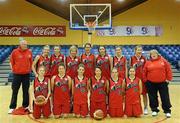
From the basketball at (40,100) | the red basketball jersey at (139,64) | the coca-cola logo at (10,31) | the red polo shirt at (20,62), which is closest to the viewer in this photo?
the basketball at (40,100)

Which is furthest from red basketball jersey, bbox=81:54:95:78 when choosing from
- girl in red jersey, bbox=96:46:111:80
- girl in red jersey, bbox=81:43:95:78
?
girl in red jersey, bbox=96:46:111:80

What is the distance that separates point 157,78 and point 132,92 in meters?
0.57

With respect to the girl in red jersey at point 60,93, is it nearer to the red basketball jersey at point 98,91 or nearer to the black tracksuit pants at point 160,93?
the red basketball jersey at point 98,91

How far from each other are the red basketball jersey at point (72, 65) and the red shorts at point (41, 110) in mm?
896

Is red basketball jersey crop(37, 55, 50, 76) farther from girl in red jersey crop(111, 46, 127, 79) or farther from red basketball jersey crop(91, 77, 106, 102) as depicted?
girl in red jersey crop(111, 46, 127, 79)

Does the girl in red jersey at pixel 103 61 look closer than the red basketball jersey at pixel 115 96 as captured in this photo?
No

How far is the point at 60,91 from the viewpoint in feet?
22.8

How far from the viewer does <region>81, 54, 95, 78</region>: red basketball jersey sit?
24.5 ft

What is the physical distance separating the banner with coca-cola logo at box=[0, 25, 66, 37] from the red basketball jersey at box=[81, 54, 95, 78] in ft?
32.4

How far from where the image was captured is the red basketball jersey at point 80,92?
272 inches

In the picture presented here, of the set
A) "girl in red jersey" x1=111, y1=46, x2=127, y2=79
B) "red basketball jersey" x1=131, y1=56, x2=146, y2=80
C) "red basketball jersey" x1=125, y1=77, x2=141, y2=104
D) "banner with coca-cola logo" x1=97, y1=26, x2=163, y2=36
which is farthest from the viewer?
"banner with coca-cola logo" x1=97, y1=26, x2=163, y2=36

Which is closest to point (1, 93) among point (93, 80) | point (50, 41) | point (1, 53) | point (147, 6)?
point (93, 80)

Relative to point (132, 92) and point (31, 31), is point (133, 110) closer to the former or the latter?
point (132, 92)

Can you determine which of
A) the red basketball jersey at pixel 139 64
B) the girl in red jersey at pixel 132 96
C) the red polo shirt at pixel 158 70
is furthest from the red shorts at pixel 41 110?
the red polo shirt at pixel 158 70
